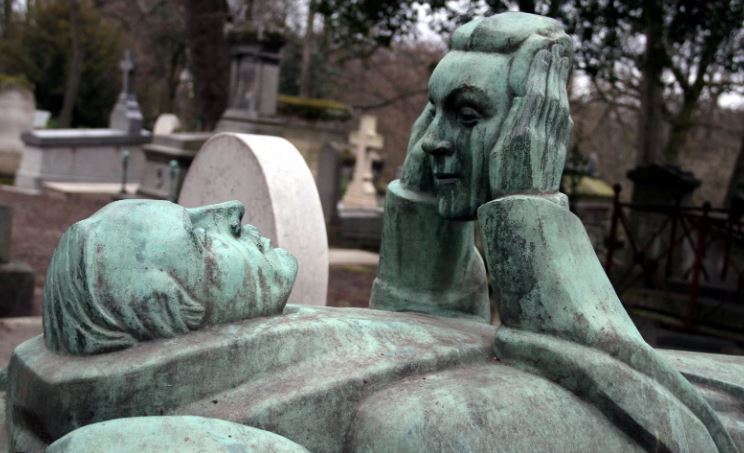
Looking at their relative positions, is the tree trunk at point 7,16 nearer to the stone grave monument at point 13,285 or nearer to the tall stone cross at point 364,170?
the tall stone cross at point 364,170

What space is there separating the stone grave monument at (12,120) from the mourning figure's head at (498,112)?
59.2ft

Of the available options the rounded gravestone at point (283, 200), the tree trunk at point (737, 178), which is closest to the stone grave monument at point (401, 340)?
the rounded gravestone at point (283, 200)

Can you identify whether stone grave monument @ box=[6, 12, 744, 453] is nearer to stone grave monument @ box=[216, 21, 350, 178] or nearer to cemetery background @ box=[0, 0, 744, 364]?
cemetery background @ box=[0, 0, 744, 364]

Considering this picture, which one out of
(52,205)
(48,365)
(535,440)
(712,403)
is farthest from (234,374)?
(52,205)

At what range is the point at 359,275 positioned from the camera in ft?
33.9

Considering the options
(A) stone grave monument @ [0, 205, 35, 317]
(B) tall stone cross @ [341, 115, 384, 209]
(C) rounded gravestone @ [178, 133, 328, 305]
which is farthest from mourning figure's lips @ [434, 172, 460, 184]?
(B) tall stone cross @ [341, 115, 384, 209]

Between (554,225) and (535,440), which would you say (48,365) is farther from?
(554,225)

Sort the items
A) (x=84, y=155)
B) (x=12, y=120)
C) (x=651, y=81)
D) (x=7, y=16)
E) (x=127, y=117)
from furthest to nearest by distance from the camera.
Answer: (x=7, y=16), (x=127, y=117), (x=12, y=120), (x=84, y=155), (x=651, y=81)

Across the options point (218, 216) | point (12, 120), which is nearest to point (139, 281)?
point (218, 216)

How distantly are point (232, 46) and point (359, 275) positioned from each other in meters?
6.56

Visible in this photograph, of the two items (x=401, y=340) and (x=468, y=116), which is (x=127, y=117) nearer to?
(x=468, y=116)

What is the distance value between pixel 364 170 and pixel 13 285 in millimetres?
11594

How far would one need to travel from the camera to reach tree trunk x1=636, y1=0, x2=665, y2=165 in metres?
8.27

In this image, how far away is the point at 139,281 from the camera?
1.81 m
